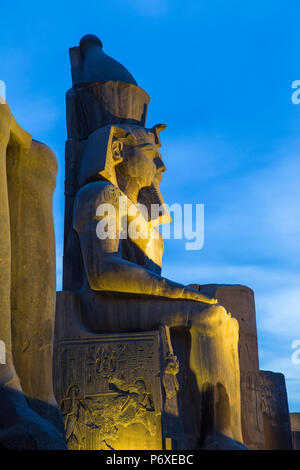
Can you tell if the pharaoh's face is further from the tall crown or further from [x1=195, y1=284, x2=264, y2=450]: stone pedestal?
[x1=195, y1=284, x2=264, y2=450]: stone pedestal

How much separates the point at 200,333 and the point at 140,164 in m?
2.06

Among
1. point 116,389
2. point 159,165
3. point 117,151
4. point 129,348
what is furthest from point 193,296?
point 159,165

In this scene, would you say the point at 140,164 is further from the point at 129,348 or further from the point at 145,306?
the point at 129,348

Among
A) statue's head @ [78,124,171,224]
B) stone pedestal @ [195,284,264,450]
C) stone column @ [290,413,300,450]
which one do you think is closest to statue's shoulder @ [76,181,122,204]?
statue's head @ [78,124,171,224]

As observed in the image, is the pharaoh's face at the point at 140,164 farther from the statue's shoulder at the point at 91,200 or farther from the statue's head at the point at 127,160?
the statue's shoulder at the point at 91,200

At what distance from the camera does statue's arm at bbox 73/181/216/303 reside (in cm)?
570

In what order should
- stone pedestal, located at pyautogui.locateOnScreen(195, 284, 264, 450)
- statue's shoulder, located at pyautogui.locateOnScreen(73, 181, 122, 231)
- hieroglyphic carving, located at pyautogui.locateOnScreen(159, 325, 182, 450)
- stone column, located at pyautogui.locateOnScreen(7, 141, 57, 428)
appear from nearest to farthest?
stone column, located at pyautogui.locateOnScreen(7, 141, 57, 428) → hieroglyphic carving, located at pyautogui.locateOnScreen(159, 325, 182, 450) → statue's shoulder, located at pyautogui.locateOnScreen(73, 181, 122, 231) → stone pedestal, located at pyautogui.locateOnScreen(195, 284, 264, 450)

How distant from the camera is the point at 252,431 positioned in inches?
273

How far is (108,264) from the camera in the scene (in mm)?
5773

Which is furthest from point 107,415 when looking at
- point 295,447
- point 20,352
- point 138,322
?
point 295,447

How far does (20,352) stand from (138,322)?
2062 mm
